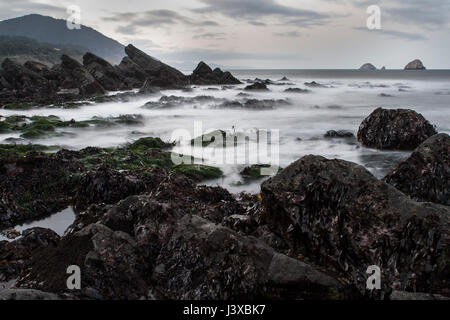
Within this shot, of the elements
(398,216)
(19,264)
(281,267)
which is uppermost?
(398,216)

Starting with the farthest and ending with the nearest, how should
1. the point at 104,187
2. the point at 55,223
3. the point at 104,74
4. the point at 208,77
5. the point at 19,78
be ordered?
1. the point at 208,77
2. the point at 104,74
3. the point at 19,78
4. the point at 104,187
5. the point at 55,223

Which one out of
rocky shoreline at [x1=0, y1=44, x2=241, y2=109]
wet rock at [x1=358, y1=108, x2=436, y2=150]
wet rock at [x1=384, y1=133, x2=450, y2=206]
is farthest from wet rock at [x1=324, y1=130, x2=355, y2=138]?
rocky shoreline at [x1=0, y1=44, x2=241, y2=109]

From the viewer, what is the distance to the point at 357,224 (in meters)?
4.57

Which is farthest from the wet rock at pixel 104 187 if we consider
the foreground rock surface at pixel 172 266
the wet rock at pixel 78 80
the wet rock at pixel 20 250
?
the wet rock at pixel 78 80

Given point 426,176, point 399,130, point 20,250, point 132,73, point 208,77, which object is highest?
point 208,77

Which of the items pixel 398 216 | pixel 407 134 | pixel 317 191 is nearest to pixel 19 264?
pixel 317 191

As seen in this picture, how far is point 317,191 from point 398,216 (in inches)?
45.0

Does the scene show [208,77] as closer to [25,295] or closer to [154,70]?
[154,70]

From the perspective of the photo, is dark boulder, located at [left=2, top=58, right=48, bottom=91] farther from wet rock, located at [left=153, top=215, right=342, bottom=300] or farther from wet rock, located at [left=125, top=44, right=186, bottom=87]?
wet rock, located at [left=153, top=215, right=342, bottom=300]

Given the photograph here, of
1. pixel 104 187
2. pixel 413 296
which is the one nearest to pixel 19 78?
pixel 104 187

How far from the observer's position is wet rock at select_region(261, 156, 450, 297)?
4.07 metres

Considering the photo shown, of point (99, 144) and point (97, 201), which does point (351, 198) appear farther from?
point (99, 144)

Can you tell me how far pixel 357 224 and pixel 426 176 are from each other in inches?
119

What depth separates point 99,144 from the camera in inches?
631
